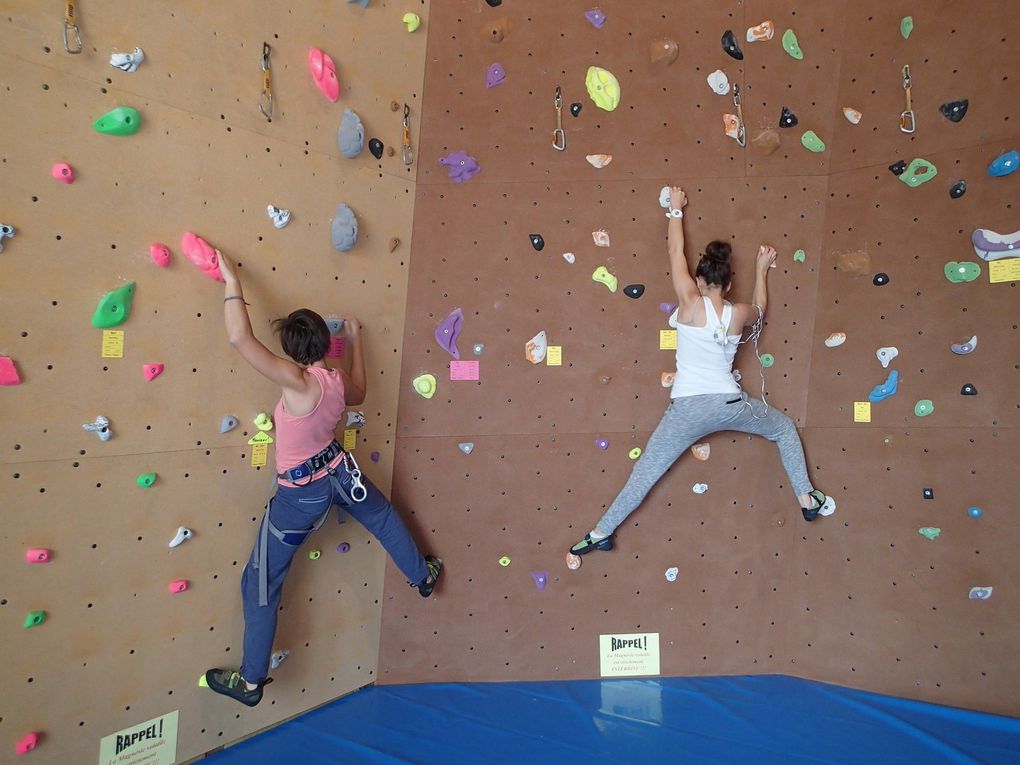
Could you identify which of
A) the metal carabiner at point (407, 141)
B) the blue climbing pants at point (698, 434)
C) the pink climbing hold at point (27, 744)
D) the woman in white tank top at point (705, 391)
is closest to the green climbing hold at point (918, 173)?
the woman in white tank top at point (705, 391)

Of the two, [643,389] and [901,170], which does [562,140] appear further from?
[901,170]

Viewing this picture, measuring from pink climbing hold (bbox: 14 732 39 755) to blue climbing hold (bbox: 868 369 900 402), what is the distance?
9.51 feet

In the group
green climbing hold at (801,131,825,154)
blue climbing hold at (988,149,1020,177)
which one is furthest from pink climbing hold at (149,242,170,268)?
blue climbing hold at (988,149,1020,177)

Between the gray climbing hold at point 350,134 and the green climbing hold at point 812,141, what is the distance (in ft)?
5.58

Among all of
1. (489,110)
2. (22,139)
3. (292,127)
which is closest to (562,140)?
(489,110)

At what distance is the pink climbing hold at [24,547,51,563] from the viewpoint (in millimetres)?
1748

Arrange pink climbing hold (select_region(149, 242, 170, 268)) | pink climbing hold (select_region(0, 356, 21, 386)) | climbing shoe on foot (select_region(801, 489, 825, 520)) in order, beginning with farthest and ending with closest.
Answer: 1. climbing shoe on foot (select_region(801, 489, 825, 520))
2. pink climbing hold (select_region(149, 242, 170, 268))
3. pink climbing hold (select_region(0, 356, 21, 386))

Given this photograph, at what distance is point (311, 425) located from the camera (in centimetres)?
208

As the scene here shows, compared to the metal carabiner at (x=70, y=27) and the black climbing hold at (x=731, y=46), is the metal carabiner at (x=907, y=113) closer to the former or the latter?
the black climbing hold at (x=731, y=46)

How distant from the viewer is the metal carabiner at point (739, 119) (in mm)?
2623

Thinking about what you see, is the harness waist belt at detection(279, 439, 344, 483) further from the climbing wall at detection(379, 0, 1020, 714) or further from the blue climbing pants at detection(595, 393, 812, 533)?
the blue climbing pants at detection(595, 393, 812, 533)

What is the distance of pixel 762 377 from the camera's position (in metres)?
2.67

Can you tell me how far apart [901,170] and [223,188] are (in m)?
2.39

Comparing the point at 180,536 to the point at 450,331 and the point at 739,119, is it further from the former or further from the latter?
the point at 739,119
